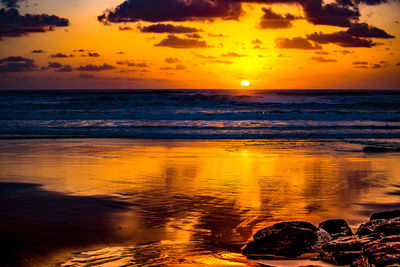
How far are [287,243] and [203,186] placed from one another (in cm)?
361

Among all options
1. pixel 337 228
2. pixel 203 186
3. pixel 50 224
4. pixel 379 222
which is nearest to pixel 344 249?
pixel 337 228

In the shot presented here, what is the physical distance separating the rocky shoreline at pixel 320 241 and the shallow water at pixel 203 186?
0.33 metres

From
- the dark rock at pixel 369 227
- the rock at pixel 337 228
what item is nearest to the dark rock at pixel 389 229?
the dark rock at pixel 369 227

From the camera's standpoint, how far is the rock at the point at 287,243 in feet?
16.3

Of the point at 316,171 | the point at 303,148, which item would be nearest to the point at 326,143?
the point at 303,148

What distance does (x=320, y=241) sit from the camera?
16.4 ft

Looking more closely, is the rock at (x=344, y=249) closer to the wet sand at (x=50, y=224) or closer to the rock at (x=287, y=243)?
the rock at (x=287, y=243)

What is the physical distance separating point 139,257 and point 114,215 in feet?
6.03

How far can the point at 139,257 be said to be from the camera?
4824mm

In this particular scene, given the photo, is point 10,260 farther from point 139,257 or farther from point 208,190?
point 208,190

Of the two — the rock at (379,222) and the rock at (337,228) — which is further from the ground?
the rock at (379,222)

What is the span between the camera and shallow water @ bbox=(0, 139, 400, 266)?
529cm

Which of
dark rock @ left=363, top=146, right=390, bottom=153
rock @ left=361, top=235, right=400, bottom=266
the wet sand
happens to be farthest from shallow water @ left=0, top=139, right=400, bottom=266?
rock @ left=361, top=235, right=400, bottom=266

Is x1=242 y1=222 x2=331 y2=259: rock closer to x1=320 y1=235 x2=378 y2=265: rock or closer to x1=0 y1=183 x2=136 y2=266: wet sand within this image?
x1=320 y1=235 x2=378 y2=265: rock
